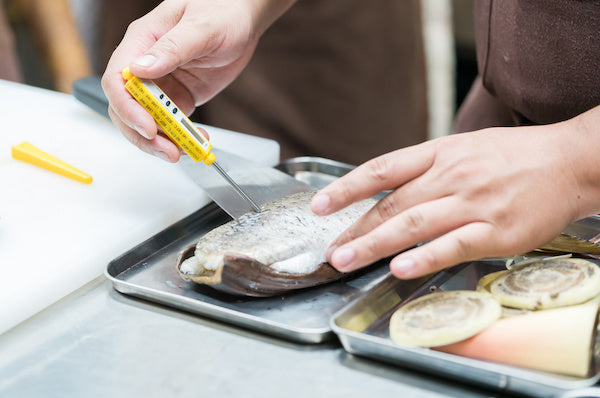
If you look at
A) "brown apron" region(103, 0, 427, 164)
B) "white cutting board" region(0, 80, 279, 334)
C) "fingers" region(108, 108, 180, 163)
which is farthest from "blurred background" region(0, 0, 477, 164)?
"fingers" region(108, 108, 180, 163)

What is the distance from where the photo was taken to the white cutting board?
0.93 meters

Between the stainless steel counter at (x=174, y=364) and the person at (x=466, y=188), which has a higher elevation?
the person at (x=466, y=188)

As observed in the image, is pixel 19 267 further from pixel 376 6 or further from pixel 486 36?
pixel 376 6

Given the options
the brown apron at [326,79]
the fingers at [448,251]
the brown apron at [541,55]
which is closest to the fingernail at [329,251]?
the fingers at [448,251]

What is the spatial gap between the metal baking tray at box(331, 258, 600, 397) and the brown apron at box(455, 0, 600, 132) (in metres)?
0.33

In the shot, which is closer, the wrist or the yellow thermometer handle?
the wrist

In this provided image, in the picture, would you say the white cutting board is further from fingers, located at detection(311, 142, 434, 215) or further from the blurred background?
the blurred background

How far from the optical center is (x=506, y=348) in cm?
71

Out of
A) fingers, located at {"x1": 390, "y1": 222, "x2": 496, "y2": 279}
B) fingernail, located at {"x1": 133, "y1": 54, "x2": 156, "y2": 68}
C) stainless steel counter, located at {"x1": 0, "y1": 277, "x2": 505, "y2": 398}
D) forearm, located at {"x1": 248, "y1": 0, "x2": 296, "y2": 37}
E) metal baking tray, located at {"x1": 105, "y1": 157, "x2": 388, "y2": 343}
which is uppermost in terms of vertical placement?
forearm, located at {"x1": 248, "y1": 0, "x2": 296, "y2": 37}

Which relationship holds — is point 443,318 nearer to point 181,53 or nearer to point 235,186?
point 235,186

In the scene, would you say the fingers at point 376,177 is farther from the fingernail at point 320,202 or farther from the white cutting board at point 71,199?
the white cutting board at point 71,199

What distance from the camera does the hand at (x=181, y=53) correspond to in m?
1.02

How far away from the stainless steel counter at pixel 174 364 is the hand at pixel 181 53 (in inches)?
11.9

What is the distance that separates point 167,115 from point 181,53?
0.10 m
